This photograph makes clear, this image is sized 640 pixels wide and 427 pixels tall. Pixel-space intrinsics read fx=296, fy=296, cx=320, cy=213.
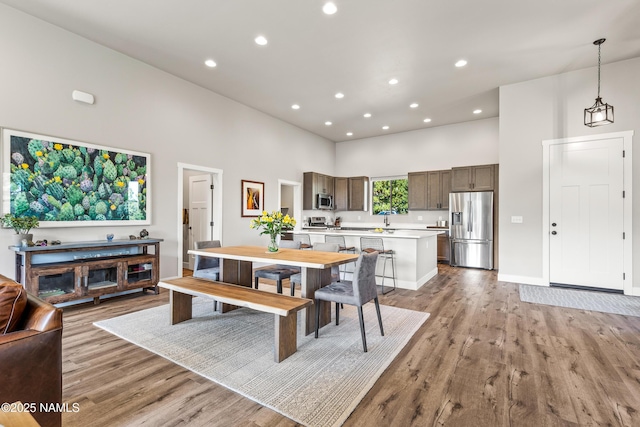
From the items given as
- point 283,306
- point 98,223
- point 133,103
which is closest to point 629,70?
point 283,306

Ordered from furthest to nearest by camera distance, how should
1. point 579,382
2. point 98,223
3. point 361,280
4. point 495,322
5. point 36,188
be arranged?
1. point 98,223
2. point 36,188
3. point 495,322
4. point 361,280
5. point 579,382

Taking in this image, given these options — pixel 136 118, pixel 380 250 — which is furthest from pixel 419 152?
pixel 136 118

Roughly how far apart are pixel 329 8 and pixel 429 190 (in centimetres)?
553

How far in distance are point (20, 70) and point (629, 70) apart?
325 inches

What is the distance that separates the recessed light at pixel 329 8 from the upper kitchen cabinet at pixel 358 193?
5706mm

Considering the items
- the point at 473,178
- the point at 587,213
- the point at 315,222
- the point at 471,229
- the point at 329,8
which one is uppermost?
the point at 329,8

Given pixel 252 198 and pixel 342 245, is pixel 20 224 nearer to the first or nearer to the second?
pixel 252 198

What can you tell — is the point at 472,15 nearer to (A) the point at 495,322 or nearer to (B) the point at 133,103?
(A) the point at 495,322

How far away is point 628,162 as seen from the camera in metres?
4.46

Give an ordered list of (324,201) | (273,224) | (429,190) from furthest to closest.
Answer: (324,201) → (429,190) → (273,224)

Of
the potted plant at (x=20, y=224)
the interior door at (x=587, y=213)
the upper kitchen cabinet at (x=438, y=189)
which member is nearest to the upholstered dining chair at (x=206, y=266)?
the potted plant at (x=20, y=224)

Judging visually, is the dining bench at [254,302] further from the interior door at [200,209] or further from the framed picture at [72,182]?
the interior door at [200,209]

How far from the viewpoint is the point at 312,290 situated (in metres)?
A: 3.01

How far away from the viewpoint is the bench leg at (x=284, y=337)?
2.40m
